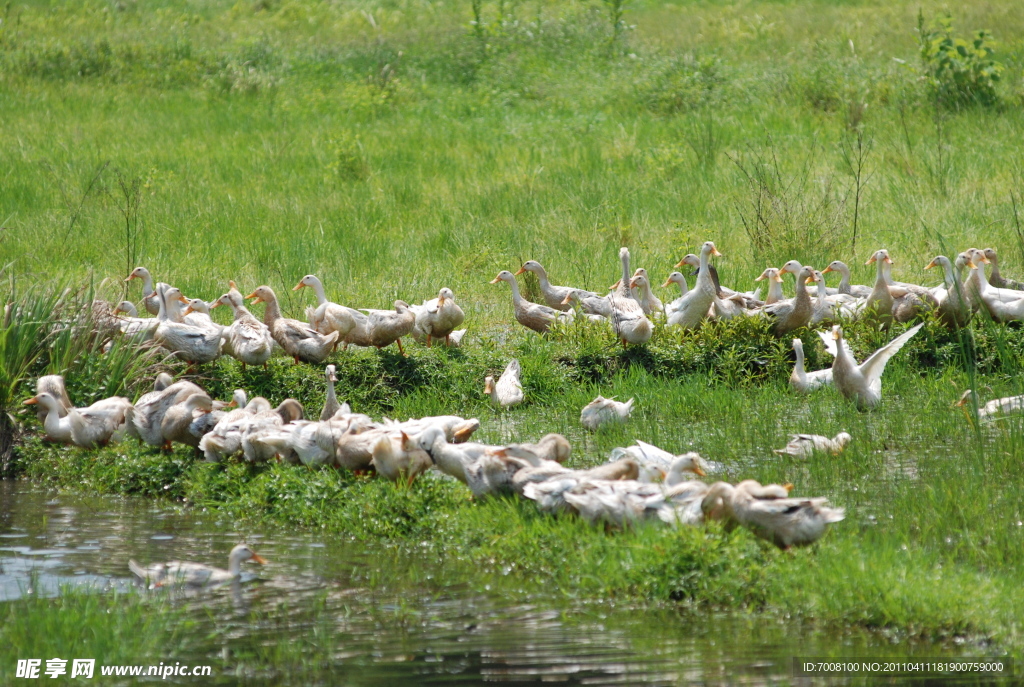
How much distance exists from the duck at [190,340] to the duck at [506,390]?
2.38 metres

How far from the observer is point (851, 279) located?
13039mm

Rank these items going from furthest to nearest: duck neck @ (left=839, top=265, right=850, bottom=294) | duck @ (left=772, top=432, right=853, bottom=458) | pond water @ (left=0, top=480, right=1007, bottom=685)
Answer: duck neck @ (left=839, top=265, right=850, bottom=294)
duck @ (left=772, top=432, right=853, bottom=458)
pond water @ (left=0, top=480, right=1007, bottom=685)

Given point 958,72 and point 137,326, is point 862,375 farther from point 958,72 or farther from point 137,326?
point 958,72

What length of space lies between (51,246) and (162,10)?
74.4 feet

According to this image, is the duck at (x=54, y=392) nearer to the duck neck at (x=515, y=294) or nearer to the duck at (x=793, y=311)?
the duck neck at (x=515, y=294)

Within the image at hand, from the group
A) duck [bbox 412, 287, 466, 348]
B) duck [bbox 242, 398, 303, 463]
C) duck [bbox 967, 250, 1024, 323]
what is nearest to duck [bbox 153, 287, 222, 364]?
duck [bbox 242, 398, 303, 463]

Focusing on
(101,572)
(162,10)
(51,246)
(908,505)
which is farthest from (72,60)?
(908,505)

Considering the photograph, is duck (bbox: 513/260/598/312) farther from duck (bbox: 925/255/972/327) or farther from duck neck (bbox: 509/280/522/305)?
duck (bbox: 925/255/972/327)

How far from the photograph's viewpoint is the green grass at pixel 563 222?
6688mm

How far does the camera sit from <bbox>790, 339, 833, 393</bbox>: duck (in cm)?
998

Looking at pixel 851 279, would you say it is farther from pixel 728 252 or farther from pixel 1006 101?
pixel 1006 101

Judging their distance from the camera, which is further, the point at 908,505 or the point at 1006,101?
the point at 1006,101

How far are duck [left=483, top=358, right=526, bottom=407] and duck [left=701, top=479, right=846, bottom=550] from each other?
3.83 meters

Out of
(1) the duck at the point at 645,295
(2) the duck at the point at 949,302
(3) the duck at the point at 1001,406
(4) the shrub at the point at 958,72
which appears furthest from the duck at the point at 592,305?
(4) the shrub at the point at 958,72
